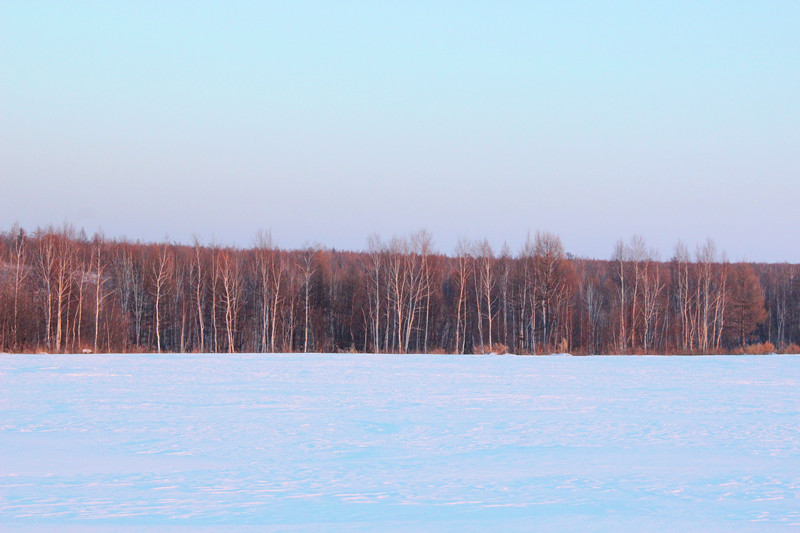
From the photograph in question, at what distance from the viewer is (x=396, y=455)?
23.3 feet

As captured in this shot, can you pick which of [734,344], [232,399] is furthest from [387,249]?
[232,399]

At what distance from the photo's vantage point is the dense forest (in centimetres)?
3631

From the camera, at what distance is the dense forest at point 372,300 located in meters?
36.3

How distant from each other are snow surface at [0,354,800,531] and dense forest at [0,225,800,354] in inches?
905

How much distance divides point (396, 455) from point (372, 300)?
36.1 meters

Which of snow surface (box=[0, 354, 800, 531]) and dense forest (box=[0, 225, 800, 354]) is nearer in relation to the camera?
snow surface (box=[0, 354, 800, 531])

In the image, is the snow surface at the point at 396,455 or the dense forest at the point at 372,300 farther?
the dense forest at the point at 372,300

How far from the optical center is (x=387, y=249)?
4231cm

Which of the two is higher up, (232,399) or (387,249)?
(387,249)

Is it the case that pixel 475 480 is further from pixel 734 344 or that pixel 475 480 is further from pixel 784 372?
pixel 734 344

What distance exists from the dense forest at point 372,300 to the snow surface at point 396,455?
2300cm

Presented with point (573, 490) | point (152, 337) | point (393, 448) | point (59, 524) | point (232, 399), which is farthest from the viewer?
point (152, 337)

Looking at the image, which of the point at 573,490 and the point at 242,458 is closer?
the point at 573,490

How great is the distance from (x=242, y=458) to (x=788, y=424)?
6.83 m
